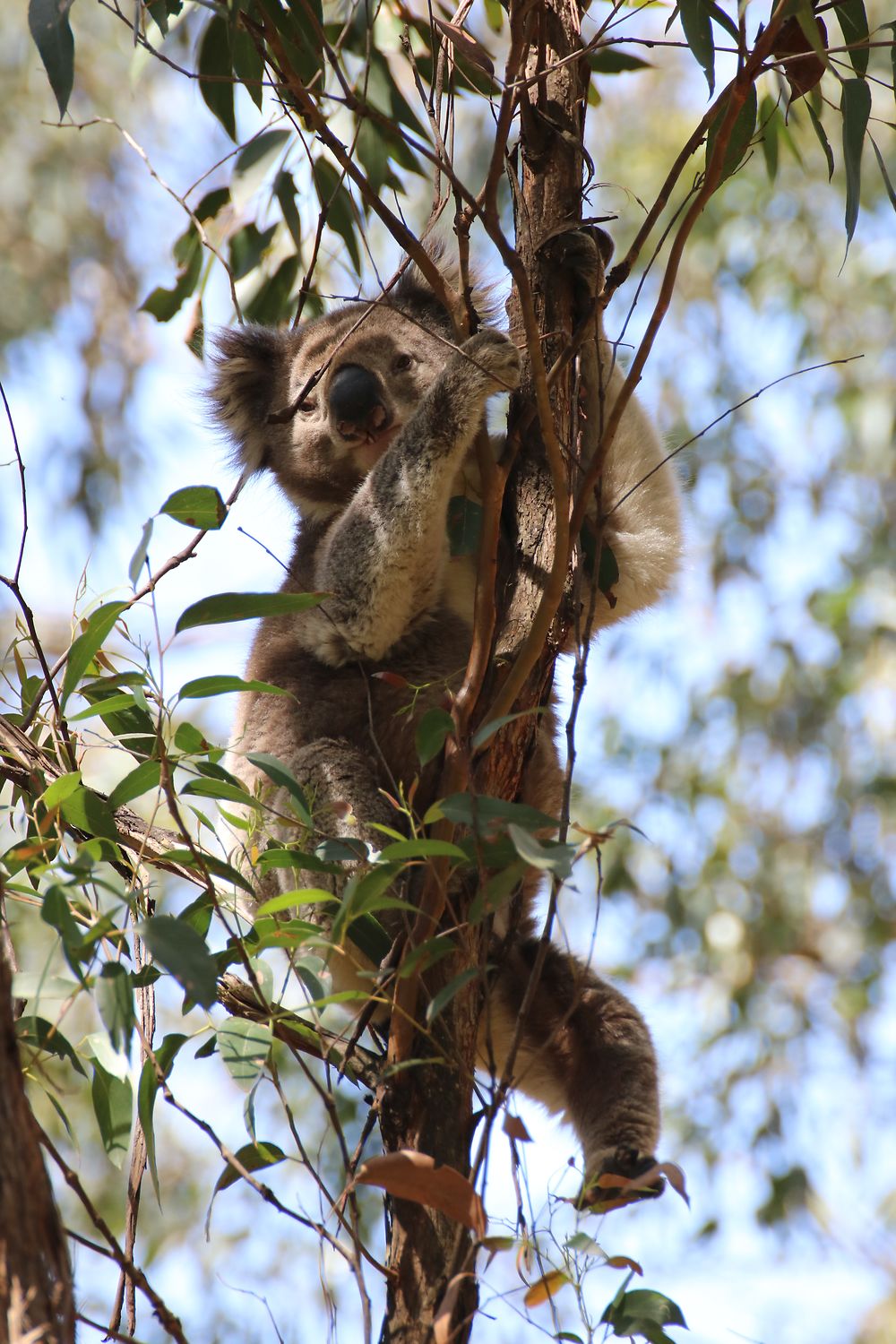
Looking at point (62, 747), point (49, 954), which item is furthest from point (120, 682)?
point (49, 954)

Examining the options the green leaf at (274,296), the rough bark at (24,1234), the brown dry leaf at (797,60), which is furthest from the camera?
the green leaf at (274,296)

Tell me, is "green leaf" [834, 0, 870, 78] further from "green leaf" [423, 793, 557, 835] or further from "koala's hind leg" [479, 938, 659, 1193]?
"koala's hind leg" [479, 938, 659, 1193]

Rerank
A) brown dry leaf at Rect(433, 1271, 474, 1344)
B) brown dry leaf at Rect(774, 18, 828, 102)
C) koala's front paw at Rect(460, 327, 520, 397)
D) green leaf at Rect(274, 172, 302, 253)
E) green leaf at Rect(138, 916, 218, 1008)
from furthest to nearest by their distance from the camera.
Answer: green leaf at Rect(274, 172, 302, 253), koala's front paw at Rect(460, 327, 520, 397), brown dry leaf at Rect(774, 18, 828, 102), brown dry leaf at Rect(433, 1271, 474, 1344), green leaf at Rect(138, 916, 218, 1008)

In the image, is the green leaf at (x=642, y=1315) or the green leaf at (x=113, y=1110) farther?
the green leaf at (x=113, y=1110)

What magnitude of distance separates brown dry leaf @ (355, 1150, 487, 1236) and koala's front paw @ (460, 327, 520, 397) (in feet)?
3.78

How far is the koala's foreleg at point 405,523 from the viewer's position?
219cm

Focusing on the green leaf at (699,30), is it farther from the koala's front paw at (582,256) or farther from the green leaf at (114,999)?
the green leaf at (114,999)

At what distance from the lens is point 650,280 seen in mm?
6688

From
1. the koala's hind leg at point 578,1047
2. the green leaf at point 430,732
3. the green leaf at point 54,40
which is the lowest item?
the green leaf at point 430,732

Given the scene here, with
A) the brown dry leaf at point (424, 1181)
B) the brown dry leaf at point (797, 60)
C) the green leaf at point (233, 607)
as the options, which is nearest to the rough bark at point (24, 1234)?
the brown dry leaf at point (424, 1181)

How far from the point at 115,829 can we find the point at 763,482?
19.2ft

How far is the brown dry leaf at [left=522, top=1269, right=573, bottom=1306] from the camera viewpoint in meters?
1.47

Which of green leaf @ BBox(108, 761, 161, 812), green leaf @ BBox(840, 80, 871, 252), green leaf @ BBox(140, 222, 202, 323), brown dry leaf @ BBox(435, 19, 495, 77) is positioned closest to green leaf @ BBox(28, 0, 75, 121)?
brown dry leaf @ BBox(435, 19, 495, 77)

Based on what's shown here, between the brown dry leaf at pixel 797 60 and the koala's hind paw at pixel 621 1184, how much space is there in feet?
5.01
